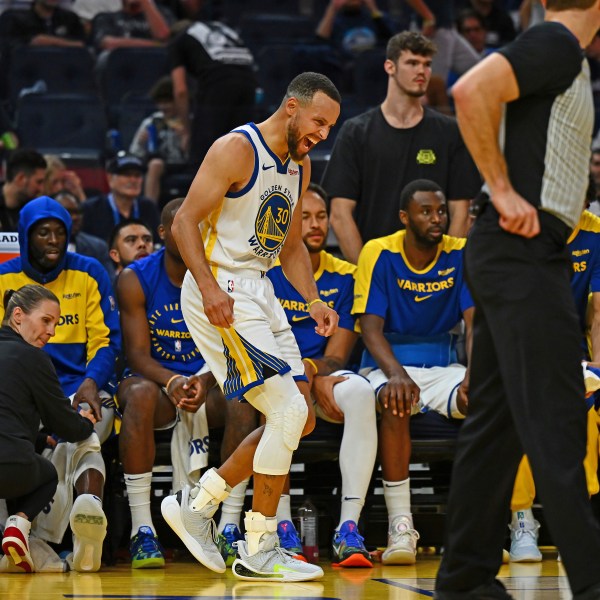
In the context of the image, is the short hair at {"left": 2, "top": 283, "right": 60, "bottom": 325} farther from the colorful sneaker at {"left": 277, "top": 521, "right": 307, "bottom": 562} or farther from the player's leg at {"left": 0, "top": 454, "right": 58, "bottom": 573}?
the colorful sneaker at {"left": 277, "top": 521, "right": 307, "bottom": 562}

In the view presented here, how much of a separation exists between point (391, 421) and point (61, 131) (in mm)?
6153

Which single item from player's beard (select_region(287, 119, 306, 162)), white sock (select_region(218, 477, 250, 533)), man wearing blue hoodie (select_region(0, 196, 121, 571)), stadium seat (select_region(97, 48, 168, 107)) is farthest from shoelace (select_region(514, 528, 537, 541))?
stadium seat (select_region(97, 48, 168, 107))

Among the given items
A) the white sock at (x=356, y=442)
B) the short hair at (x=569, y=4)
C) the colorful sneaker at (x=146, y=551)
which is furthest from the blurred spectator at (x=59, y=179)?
the short hair at (x=569, y=4)

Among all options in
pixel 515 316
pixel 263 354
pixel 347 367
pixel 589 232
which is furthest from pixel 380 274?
pixel 515 316

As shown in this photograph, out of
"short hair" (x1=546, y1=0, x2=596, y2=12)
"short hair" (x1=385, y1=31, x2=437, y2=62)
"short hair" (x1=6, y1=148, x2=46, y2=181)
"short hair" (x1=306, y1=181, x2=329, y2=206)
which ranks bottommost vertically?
"short hair" (x1=306, y1=181, x2=329, y2=206)

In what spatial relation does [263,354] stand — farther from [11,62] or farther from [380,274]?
[11,62]

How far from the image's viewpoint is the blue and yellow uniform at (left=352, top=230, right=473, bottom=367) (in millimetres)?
6770

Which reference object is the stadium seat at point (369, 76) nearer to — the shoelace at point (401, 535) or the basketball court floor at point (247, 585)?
the shoelace at point (401, 535)

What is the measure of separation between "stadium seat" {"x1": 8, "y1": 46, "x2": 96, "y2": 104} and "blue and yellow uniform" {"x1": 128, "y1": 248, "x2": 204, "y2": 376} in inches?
234

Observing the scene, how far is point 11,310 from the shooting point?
5973mm

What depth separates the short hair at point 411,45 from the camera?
23.9 feet

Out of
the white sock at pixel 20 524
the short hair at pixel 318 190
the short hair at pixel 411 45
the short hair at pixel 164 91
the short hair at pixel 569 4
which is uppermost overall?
the short hair at pixel 411 45

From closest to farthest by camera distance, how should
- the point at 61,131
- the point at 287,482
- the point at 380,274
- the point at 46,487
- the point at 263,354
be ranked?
the point at 263,354 < the point at 46,487 < the point at 287,482 < the point at 380,274 < the point at 61,131

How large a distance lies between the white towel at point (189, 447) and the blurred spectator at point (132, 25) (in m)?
7.45
